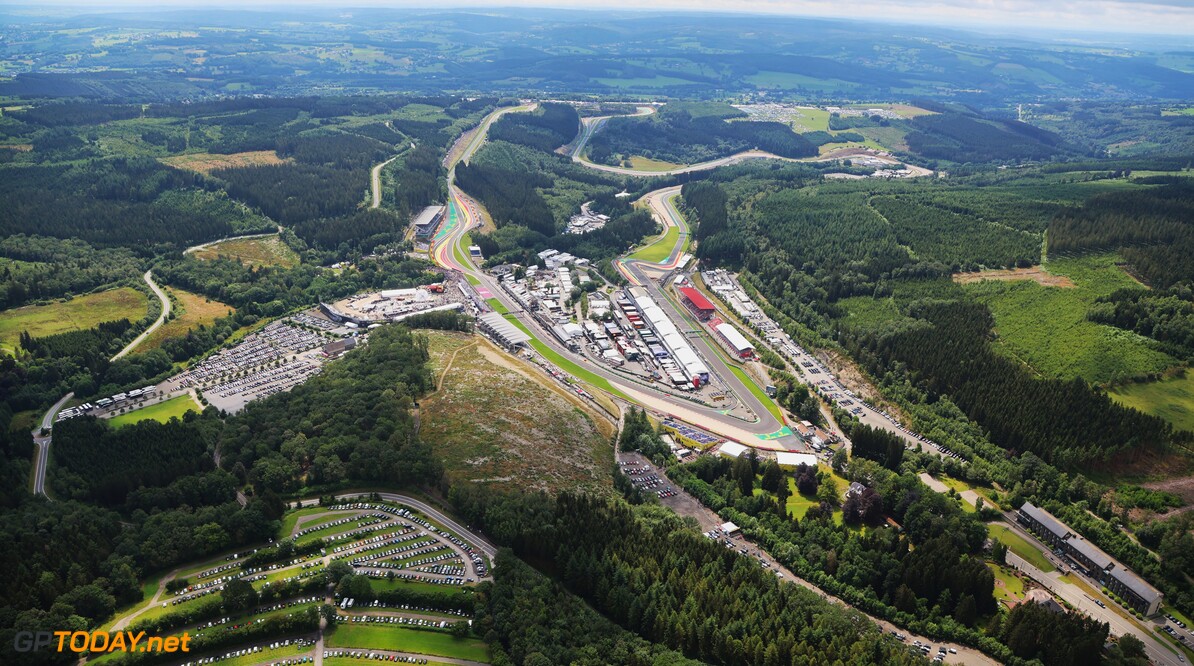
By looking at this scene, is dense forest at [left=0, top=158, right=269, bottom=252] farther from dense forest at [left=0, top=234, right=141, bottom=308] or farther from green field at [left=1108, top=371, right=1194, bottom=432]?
green field at [left=1108, top=371, right=1194, bottom=432]

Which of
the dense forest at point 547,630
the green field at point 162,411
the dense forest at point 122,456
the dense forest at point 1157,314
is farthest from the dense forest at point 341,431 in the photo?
the dense forest at point 1157,314

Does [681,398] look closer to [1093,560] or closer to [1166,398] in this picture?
[1093,560]

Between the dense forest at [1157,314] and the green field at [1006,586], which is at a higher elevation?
the dense forest at [1157,314]

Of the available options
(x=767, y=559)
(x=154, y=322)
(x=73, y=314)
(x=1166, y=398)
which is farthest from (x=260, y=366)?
(x=1166, y=398)

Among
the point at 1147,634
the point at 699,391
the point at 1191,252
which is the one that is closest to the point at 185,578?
the point at 699,391


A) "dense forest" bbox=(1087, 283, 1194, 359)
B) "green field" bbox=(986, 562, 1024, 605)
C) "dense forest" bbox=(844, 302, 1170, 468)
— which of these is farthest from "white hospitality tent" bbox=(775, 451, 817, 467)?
"dense forest" bbox=(1087, 283, 1194, 359)

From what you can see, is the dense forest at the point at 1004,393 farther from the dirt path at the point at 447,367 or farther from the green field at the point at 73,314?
the green field at the point at 73,314
